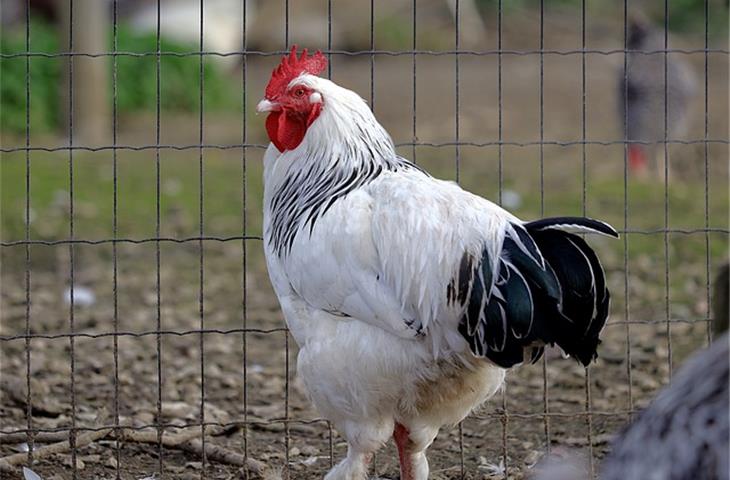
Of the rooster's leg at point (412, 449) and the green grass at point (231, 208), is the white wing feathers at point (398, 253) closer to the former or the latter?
the rooster's leg at point (412, 449)

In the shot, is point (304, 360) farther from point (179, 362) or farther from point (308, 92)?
point (179, 362)

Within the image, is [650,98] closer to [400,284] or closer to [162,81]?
[162,81]

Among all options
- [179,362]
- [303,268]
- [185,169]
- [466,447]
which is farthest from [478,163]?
[303,268]

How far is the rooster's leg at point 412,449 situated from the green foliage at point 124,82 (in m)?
9.49

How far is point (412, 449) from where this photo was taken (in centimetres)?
482

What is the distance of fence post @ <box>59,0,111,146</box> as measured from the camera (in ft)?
43.5

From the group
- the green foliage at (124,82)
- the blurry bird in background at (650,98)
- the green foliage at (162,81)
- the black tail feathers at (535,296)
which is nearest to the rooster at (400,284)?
the black tail feathers at (535,296)

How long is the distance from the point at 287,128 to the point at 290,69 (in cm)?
24

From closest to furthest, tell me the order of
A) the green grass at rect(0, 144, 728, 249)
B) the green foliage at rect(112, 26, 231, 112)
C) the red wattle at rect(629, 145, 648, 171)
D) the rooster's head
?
the rooster's head
the green grass at rect(0, 144, 728, 249)
the red wattle at rect(629, 145, 648, 171)
the green foliage at rect(112, 26, 231, 112)

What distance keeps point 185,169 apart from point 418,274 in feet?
26.4

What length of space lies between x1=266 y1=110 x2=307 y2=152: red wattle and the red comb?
94mm

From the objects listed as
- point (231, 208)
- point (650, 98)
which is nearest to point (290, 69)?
point (231, 208)

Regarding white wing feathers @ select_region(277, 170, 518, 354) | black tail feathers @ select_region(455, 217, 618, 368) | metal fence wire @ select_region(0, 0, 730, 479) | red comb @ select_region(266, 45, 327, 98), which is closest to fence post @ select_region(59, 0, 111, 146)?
metal fence wire @ select_region(0, 0, 730, 479)

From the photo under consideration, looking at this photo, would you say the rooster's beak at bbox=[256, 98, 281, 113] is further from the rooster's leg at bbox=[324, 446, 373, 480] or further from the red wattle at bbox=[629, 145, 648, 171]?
the red wattle at bbox=[629, 145, 648, 171]
